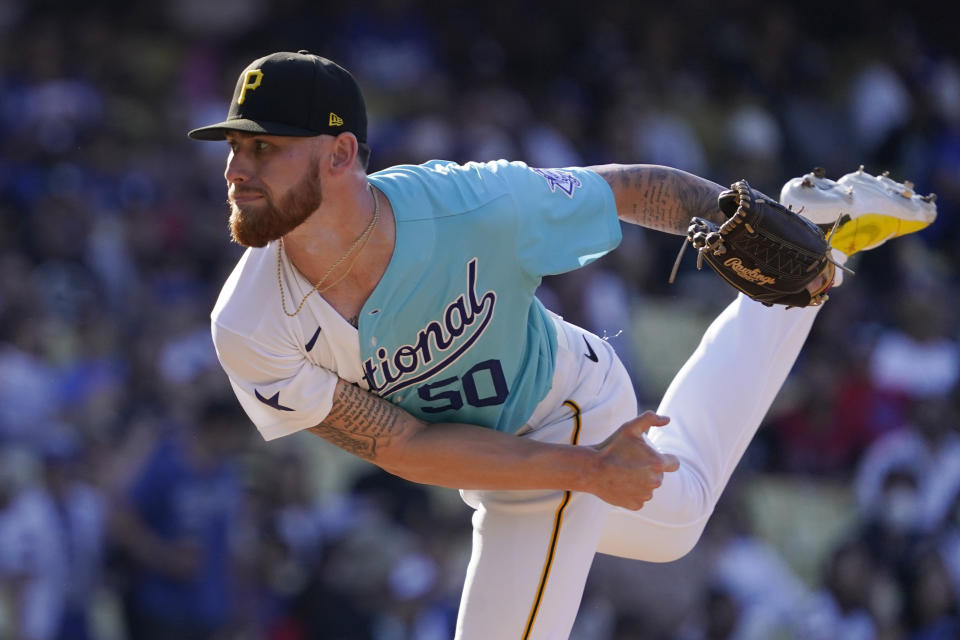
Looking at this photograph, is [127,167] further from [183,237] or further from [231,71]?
[231,71]

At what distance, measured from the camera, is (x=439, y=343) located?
3943mm

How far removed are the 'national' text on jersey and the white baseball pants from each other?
0.47 meters

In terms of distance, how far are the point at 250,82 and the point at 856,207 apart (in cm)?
208

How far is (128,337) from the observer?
745 centimetres

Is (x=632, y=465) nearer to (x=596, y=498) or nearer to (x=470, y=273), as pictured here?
(x=596, y=498)

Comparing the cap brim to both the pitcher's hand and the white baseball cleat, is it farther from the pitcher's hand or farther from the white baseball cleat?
the white baseball cleat

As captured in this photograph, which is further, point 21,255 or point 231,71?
point 231,71

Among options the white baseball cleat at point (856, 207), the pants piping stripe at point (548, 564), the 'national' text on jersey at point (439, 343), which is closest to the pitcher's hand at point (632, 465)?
the pants piping stripe at point (548, 564)

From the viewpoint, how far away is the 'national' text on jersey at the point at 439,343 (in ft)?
12.8

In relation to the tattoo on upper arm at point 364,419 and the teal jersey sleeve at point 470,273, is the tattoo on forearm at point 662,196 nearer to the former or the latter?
the teal jersey sleeve at point 470,273

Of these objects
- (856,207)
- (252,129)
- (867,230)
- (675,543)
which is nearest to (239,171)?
(252,129)

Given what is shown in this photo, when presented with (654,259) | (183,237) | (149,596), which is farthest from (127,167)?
(654,259)

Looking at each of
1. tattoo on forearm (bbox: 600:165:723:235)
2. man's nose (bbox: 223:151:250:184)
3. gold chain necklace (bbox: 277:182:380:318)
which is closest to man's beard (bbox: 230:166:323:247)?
man's nose (bbox: 223:151:250:184)

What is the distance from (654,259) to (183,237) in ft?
11.2
